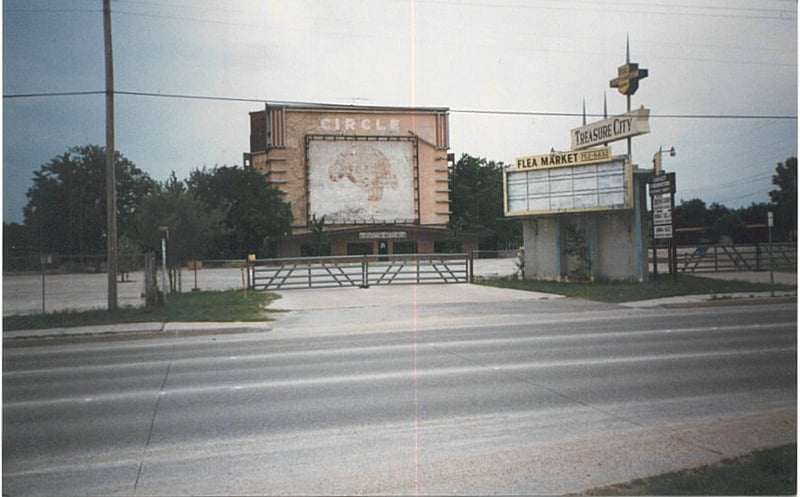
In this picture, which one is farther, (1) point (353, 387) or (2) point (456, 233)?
(2) point (456, 233)

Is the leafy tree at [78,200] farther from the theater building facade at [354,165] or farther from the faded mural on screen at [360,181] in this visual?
the faded mural on screen at [360,181]

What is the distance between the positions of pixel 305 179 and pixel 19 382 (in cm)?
399

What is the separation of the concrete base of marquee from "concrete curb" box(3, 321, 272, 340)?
8316 millimetres

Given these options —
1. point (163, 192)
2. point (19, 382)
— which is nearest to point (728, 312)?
point (163, 192)

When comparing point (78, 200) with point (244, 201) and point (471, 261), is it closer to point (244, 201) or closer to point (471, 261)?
point (244, 201)

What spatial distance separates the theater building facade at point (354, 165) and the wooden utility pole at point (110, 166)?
1.64 m

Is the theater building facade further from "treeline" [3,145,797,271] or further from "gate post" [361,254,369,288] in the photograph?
"gate post" [361,254,369,288]

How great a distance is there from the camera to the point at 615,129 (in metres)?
12.1

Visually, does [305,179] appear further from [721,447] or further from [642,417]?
[721,447]

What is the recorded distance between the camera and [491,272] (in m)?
13.9

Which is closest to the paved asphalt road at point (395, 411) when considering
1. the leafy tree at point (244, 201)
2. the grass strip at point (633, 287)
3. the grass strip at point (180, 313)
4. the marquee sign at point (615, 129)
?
the leafy tree at point (244, 201)

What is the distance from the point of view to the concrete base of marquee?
59.7ft

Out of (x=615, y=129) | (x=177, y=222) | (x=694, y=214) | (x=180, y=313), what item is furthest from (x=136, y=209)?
(x=694, y=214)

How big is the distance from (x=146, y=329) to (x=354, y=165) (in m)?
5.60
